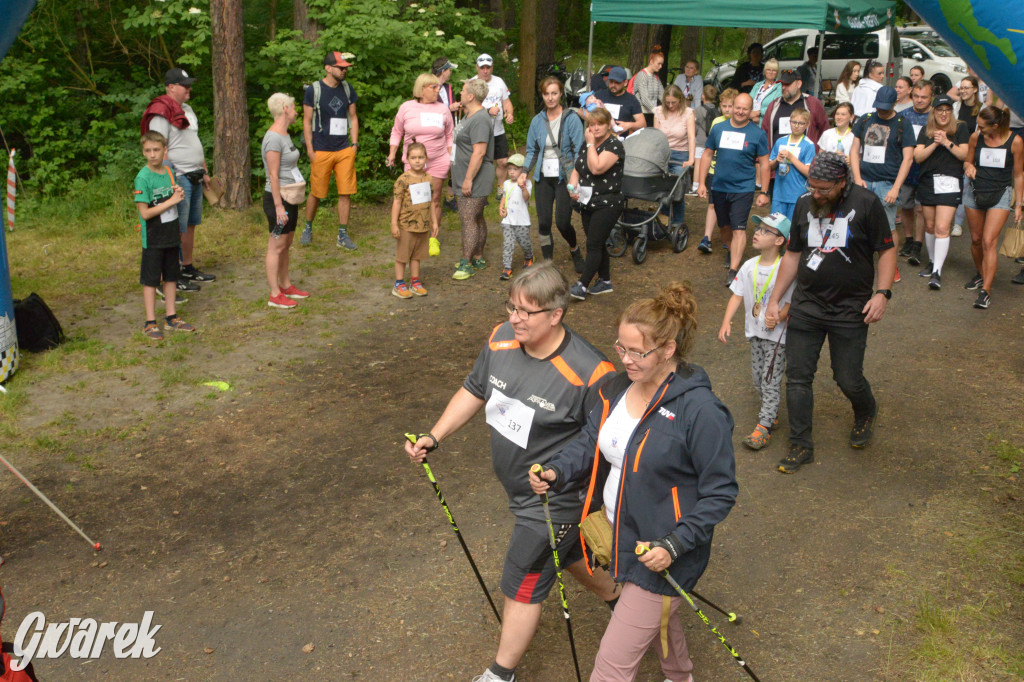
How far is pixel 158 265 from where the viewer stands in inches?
311

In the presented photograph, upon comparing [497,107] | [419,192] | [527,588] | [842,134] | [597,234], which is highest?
[497,107]

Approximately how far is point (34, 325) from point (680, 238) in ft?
22.7

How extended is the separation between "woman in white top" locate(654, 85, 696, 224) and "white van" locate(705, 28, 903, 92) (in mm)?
9650

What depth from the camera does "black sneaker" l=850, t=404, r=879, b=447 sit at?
627cm

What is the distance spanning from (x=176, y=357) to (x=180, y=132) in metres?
2.57

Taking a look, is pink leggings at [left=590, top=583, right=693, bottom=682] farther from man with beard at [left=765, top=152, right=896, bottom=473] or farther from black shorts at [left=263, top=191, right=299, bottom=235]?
black shorts at [left=263, top=191, right=299, bottom=235]

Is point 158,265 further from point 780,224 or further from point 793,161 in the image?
point 793,161

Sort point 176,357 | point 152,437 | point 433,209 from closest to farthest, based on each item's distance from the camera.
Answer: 1. point 152,437
2. point 176,357
3. point 433,209

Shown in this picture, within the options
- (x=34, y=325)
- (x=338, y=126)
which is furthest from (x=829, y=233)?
(x=338, y=126)

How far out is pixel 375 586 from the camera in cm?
482

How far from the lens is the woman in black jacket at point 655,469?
326cm

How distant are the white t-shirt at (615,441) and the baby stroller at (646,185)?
23.0ft

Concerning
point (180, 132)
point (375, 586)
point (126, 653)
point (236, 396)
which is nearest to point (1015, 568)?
point (375, 586)

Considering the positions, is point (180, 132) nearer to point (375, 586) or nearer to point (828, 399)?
point (375, 586)
